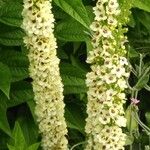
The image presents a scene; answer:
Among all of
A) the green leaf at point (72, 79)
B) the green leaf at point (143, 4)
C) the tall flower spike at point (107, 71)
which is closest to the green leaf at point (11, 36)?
the green leaf at point (72, 79)

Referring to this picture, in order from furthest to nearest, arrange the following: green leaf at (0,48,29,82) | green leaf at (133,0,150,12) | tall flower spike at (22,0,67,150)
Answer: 1. green leaf at (133,0,150,12)
2. green leaf at (0,48,29,82)
3. tall flower spike at (22,0,67,150)

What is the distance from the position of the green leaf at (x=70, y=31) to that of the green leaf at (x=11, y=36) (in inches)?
Answer: 5.7

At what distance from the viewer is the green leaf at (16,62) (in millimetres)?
2215

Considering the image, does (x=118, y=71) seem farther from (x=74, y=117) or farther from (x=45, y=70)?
(x=74, y=117)

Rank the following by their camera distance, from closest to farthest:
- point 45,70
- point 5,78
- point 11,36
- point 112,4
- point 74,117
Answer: point 112,4 < point 45,70 < point 5,78 < point 11,36 < point 74,117

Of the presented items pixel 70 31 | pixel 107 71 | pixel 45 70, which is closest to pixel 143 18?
pixel 70 31

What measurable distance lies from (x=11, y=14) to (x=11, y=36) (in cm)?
10

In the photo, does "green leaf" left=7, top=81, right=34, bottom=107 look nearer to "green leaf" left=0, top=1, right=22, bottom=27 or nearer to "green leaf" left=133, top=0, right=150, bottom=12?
"green leaf" left=0, top=1, right=22, bottom=27

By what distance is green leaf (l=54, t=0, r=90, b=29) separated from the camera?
1.96m

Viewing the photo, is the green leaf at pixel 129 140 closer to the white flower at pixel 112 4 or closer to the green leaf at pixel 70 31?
the green leaf at pixel 70 31

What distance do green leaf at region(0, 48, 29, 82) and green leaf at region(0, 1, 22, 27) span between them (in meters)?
0.14

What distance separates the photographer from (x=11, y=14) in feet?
7.16

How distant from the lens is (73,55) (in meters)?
2.54

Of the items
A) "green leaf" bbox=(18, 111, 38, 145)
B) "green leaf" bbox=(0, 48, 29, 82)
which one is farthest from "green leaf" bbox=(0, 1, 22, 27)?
"green leaf" bbox=(18, 111, 38, 145)
